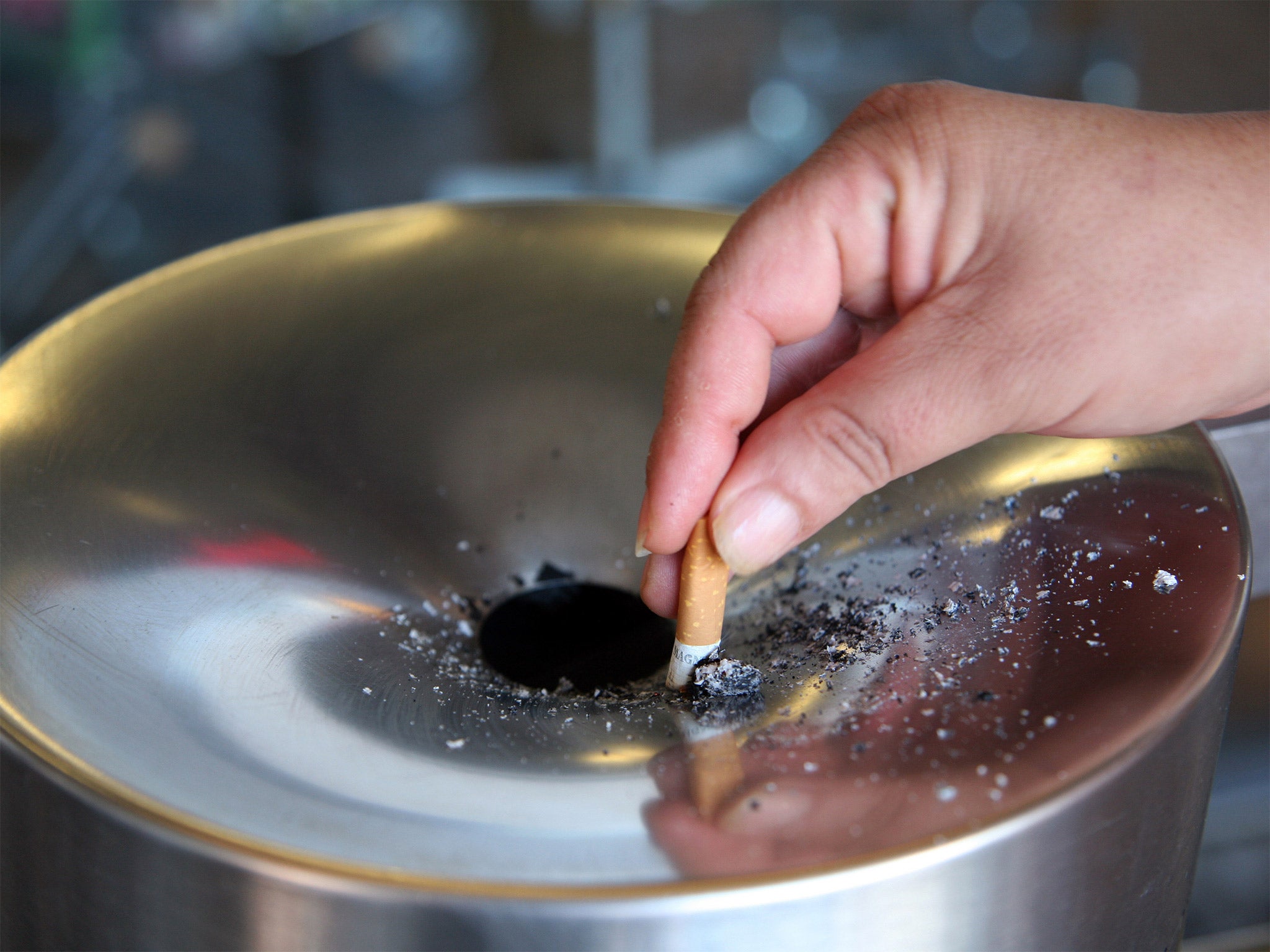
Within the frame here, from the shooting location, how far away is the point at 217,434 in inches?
14.2

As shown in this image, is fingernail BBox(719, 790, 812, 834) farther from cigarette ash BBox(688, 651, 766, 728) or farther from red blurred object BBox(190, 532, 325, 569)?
red blurred object BBox(190, 532, 325, 569)

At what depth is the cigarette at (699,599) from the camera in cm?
30

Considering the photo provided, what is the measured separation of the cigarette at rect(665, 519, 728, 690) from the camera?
0.30 meters

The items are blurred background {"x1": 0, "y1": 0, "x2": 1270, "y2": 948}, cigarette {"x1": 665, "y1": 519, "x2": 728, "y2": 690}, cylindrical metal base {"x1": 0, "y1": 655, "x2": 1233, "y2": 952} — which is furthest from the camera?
blurred background {"x1": 0, "y1": 0, "x2": 1270, "y2": 948}

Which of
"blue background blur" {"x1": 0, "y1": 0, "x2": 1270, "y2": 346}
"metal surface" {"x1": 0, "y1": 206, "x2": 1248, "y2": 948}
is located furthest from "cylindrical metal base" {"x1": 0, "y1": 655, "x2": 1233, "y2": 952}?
"blue background blur" {"x1": 0, "y1": 0, "x2": 1270, "y2": 346}

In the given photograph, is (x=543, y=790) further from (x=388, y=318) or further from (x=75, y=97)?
(x=75, y=97)

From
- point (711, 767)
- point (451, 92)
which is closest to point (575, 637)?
point (711, 767)

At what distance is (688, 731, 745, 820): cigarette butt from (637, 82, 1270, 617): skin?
0.06 meters

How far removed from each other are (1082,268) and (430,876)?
21 cm

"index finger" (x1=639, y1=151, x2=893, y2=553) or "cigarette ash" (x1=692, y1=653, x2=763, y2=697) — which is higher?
"index finger" (x1=639, y1=151, x2=893, y2=553)

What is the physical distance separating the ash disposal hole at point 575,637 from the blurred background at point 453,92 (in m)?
0.92

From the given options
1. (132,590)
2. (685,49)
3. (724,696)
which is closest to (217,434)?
(132,590)

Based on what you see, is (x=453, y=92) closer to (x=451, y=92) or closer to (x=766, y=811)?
(x=451, y=92)

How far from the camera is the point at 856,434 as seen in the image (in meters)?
0.28
